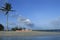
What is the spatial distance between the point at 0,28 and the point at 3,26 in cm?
195

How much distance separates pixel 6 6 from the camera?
2478 inches

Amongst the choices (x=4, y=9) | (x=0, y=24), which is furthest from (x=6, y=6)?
(x=0, y=24)

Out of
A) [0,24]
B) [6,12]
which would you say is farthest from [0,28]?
[6,12]

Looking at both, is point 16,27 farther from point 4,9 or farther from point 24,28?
point 4,9

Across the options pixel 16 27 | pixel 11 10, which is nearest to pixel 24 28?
pixel 16 27

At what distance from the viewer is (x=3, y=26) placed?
215 feet

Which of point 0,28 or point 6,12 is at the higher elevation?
point 6,12

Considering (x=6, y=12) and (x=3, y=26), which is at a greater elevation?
(x=6, y=12)

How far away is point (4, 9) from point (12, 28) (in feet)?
23.0

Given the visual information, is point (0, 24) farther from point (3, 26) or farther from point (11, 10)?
point (11, 10)

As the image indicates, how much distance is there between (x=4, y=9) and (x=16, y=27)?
7104mm

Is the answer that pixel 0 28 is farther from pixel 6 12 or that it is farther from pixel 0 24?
pixel 6 12

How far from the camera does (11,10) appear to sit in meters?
62.9

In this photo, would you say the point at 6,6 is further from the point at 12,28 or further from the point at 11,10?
the point at 12,28
